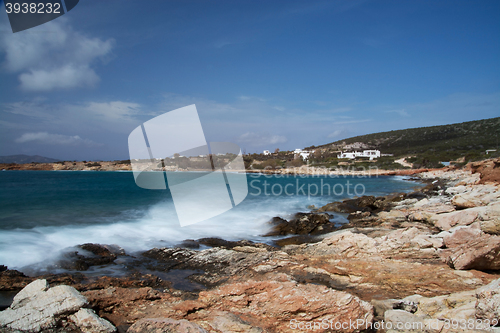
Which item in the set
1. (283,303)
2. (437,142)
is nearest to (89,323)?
(283,303)

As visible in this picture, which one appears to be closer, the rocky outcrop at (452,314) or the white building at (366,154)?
the rocky outcrop at (452,314)

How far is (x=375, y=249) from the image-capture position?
6914 mm

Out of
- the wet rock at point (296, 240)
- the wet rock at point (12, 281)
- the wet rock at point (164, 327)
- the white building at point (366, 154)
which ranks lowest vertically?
the wet rock at point (296, 240)

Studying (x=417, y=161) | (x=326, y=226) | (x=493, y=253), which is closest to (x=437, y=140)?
(x=417, y=161)

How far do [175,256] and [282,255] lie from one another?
3.21 meters

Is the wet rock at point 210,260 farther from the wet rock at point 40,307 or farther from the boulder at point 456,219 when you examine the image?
the boulder at point 456,219

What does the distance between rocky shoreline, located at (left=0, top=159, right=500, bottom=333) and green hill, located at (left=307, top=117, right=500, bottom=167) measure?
179ft

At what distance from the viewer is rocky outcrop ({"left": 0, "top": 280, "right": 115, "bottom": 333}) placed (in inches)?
133

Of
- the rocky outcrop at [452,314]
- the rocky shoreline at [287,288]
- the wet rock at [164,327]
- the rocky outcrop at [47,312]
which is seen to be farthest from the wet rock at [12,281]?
the rocky outcrop at [452,314]

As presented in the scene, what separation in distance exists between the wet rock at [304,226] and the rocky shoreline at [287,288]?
295 cm

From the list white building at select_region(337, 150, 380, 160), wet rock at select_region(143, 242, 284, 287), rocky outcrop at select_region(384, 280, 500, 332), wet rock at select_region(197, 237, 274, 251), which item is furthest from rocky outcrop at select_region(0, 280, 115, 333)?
white building at select_region(337, 150, 380, 160)

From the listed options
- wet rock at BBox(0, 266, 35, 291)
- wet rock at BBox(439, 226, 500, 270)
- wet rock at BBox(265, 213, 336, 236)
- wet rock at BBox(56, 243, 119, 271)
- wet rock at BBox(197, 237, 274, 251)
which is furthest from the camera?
wet rock at BBox(265, 213, 336, 236)

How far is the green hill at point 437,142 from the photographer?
57.0 metres

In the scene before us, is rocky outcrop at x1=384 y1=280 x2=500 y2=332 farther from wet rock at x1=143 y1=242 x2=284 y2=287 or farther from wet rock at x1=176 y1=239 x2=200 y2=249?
wet rock at x1=176 y1=239 x2=200 y2=249
